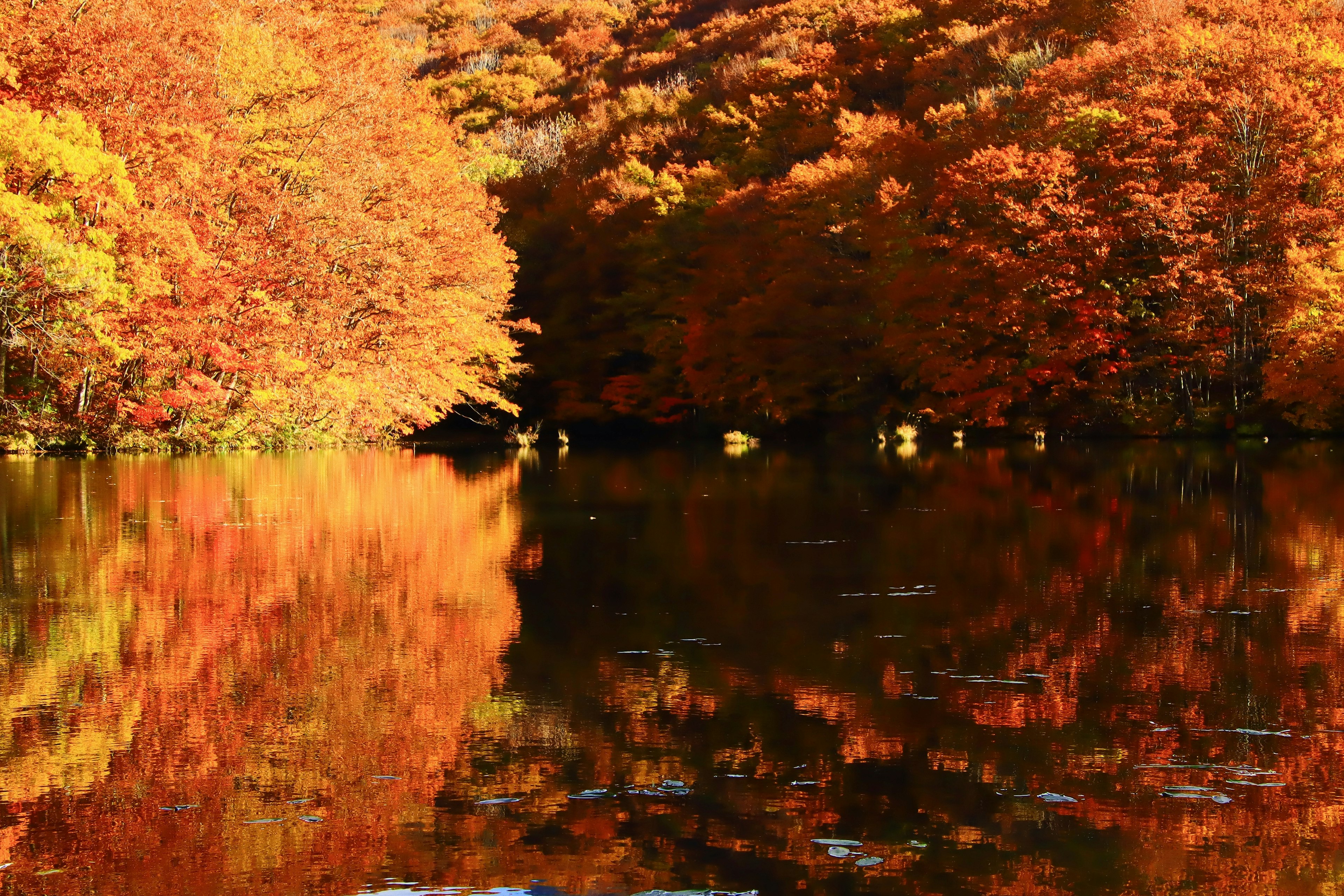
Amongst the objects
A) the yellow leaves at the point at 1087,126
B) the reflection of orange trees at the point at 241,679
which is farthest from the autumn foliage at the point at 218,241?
the yellow leaves at the point at 1087,126

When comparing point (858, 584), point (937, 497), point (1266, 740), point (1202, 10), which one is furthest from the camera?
point (1202, 10)

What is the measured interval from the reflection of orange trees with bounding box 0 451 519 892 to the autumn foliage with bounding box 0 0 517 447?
1371 cm

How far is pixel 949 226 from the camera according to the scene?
133 feet

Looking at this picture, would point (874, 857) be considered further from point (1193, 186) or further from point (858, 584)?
point (1193, 186)

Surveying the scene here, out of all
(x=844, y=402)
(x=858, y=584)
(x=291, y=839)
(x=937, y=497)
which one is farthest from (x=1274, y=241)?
(x=291, y=839)

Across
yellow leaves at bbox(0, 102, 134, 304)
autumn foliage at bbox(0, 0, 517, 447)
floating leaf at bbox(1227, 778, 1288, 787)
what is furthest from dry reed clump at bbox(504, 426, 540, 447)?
floating leaf at bbox(1227, 778, 1288, 787)

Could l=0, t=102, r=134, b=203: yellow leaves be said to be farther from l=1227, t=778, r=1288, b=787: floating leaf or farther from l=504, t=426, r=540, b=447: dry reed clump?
l=1227, t=778, r=1288, b=787: floating leaf

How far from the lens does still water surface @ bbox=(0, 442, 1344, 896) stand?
3723 millimetres

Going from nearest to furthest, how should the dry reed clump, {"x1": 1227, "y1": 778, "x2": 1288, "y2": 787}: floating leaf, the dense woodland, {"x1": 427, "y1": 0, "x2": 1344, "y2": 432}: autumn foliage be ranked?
Result: {"x1": 1227, "y1": 778, "x2": 1288, "y2": 787}: floating leaf → the dense woodland → {"x1": 427, "y1": 0, "x2": 1344, "y2": 432}: autumn foliage → the dry reed clump

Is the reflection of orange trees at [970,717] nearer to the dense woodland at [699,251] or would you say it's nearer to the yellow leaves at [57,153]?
the yellow leaves at [57,153]

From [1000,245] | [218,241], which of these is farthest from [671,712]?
[1000,245]

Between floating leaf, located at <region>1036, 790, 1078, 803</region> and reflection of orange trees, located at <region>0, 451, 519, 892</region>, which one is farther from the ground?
reflection of orange trees, located at <region>0, 451, 519, 892</region>

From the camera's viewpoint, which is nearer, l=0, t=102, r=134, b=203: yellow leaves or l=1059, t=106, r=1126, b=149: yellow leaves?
l=0, t=102, r=134, b=203: yellow leaves

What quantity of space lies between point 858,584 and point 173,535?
21.6ft
